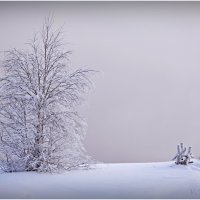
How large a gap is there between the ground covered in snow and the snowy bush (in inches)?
12.5

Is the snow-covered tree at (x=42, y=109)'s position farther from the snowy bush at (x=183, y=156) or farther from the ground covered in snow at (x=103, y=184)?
the snowy bush at (x=183, y=156)

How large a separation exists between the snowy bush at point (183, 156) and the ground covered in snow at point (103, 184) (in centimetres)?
32

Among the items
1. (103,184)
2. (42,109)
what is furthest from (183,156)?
(42,109)

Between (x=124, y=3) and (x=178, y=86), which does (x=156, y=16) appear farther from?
(x=178, y=86)

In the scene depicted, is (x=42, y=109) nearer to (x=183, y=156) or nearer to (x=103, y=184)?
(x=103, y=184)

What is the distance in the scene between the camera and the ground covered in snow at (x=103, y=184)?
11.4ft

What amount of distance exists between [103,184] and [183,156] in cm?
117

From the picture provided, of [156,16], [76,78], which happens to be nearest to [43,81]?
[76,78]

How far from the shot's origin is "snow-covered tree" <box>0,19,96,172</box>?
13.4 ft

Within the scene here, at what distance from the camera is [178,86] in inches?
193

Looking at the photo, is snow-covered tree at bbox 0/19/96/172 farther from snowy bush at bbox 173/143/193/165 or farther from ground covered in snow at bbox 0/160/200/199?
snowy bush at bbox 173/143/193/165

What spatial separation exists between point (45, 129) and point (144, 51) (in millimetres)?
1589

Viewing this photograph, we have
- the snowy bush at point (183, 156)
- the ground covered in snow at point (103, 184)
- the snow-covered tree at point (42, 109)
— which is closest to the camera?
the ground covered in snow at point (103, 184)

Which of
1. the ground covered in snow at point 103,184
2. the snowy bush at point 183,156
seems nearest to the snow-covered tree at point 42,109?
the ground covered in snow at point 103,184
